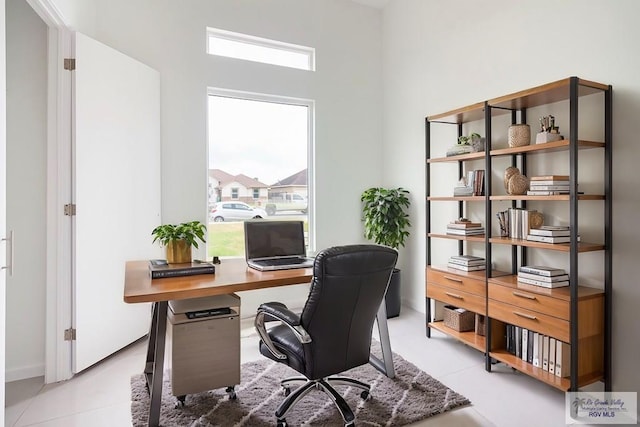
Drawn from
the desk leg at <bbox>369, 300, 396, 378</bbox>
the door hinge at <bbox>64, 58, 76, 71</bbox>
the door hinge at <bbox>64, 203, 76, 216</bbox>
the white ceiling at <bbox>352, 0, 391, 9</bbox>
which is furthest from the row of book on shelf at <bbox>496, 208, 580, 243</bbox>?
the door hinge at <bbox>64, 58, 76, 71</bbox>

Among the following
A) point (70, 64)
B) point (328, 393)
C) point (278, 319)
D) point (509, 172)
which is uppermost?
point (70, 64)

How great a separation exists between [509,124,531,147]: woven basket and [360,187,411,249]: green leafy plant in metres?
1.57

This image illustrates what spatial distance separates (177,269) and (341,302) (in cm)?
99

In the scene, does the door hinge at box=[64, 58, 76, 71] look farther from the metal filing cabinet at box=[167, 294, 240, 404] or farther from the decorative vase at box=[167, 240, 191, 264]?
the metal filing cabinet at box=[167, 294, 240, 404]

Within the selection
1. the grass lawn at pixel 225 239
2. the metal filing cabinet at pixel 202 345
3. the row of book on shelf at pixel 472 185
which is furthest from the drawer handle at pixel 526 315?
the grass lawn at pixel 225 239

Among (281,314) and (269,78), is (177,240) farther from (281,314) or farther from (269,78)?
(269,78)

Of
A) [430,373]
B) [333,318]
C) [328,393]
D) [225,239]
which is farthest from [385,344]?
[225,239]

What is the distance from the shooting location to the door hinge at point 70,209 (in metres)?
2.75

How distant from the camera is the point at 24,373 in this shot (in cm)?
276

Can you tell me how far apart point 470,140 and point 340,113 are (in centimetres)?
177

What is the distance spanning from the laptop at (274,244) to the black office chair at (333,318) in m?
0.48

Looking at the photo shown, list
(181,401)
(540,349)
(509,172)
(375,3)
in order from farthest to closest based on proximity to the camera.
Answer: (375,3), (509,172), (540,349), (181,401)

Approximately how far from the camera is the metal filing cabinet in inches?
87.3

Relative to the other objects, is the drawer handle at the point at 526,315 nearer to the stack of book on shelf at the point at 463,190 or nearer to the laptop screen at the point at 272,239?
the stack of book on shelf at the point at 463,190
